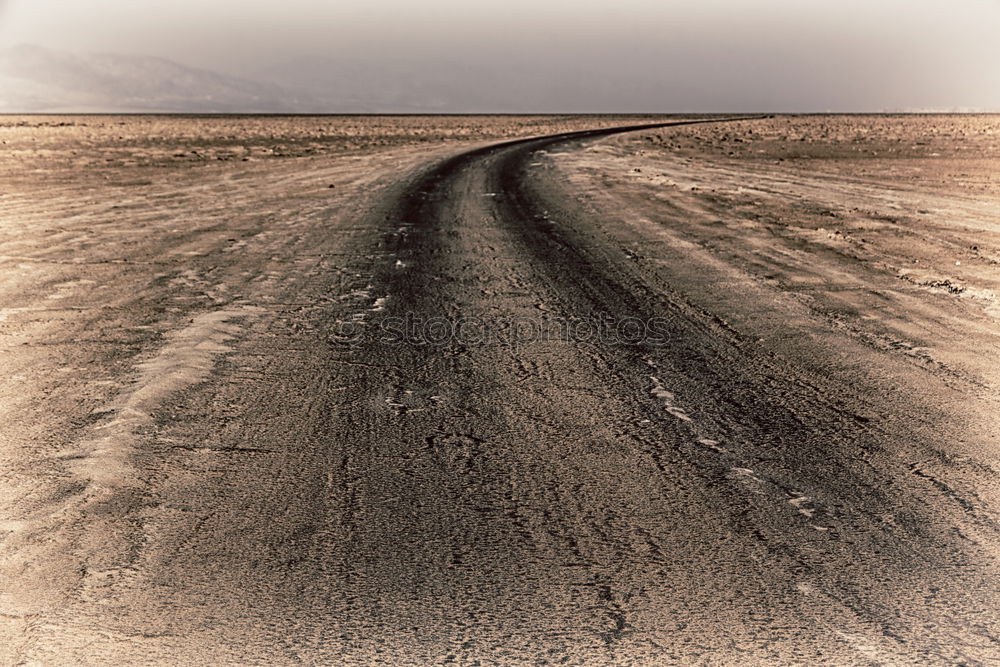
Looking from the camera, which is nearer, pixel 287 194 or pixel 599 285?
pixel 599 285

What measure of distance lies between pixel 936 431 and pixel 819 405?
642mm

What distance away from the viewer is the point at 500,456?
4293mm

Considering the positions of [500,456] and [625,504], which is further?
[500,456]

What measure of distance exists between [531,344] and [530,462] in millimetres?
2129

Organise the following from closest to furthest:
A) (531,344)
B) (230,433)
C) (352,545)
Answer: (352,545)
(230,433)
(531,344)

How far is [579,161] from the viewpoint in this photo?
24109mm

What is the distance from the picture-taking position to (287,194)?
54.7 feet

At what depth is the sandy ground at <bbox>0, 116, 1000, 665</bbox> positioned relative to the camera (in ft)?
9.61

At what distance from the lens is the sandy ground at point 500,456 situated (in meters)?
2.93

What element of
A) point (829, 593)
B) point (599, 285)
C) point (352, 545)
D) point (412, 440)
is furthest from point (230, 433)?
point (599, 285)

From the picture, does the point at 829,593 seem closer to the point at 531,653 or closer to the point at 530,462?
the point at 531,653

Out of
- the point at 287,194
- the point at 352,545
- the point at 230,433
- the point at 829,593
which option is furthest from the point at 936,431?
the point at 287,194

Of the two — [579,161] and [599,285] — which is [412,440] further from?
[579,161]

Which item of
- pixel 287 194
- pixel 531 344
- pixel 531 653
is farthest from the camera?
pixel 287 194
